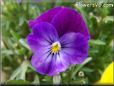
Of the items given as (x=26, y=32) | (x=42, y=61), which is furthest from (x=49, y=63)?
(x=26, y=32)

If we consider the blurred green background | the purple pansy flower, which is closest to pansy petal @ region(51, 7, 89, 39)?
the purple pansy flower

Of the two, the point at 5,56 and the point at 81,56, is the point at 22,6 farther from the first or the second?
the point at 81,56

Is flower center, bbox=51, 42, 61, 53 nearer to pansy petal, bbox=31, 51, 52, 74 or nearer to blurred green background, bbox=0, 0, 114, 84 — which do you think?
pansy petal, bbox=31, 51, 52, 74

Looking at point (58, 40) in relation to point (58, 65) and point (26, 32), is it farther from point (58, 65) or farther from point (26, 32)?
point (26, 32)

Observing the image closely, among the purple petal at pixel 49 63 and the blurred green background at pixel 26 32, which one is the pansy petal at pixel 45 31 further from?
the blurred green background at pixel 26 32

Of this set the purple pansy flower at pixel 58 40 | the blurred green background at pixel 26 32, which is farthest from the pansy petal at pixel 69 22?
the blurred green background at pixel 26 32

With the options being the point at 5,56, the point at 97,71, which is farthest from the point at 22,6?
the point at 97,71

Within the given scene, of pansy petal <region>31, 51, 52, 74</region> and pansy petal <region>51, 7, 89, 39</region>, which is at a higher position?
pansy petal <region>51, 7, 89, 39</region>
